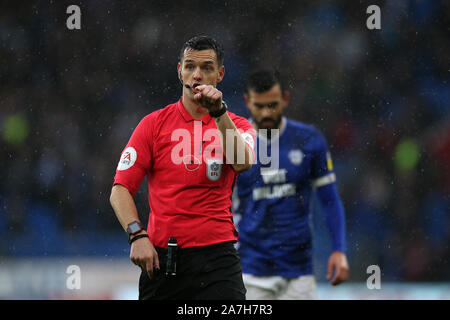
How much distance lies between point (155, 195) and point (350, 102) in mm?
6979

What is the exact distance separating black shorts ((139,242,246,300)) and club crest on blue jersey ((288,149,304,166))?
→ 2.03 metres

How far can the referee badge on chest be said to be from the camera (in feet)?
10.1

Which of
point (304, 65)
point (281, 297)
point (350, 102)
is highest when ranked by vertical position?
point (304, 65)

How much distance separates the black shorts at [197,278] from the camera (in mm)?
3031

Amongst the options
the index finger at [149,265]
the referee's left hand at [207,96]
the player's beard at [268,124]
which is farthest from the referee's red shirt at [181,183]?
the player's beard at [268,124]

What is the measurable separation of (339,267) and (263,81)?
1545 mm

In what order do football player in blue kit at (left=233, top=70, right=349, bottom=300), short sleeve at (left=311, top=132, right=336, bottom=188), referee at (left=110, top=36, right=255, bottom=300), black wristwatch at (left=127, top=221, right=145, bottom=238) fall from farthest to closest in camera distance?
short sleeve at (left=311, top=132, right=336, bottom=188)
football player in blue kit at (left=233, top=70, right=349, bottom=300)
referee at (left=110, top=36, right=255, bottom=300)
black wristwatch at (left=127, top=221, right=145, bottom=238)

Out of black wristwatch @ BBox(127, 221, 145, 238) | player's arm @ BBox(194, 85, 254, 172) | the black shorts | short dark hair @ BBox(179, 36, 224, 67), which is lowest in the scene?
the black shorts

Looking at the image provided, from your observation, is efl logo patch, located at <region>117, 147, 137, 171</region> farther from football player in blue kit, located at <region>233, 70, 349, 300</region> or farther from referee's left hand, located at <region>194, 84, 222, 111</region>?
football player in blue kit, located at <region>233, 70, 349, 300</region>

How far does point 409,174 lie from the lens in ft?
30.2

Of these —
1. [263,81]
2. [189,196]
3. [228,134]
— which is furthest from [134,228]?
[263,81]

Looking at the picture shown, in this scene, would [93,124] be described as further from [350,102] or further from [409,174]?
[409,174]

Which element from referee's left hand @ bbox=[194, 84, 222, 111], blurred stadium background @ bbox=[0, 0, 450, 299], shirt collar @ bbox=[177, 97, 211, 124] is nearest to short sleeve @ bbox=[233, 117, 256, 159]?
shirt collar @ bbox=[177, 97, 211, 124]
